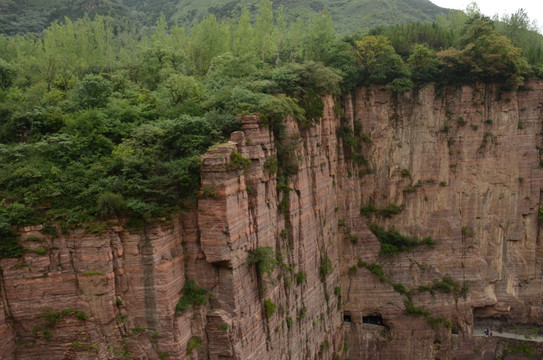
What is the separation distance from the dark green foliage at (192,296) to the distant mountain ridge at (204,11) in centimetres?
5817

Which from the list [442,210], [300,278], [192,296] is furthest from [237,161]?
[442,210]

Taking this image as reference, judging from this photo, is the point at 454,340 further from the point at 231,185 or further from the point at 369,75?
the point at 231,185

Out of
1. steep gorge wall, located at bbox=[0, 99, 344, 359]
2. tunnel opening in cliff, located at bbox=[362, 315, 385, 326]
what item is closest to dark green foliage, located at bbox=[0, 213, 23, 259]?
steep gorge wall, located at bbox=[0, 99, 344, 359]

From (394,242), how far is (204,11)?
6452 cm

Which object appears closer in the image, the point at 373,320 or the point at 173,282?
the point at 173,282

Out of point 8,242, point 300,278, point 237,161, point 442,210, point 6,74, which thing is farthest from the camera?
point 442,210

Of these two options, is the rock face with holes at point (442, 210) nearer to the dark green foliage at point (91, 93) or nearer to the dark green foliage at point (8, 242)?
the dark green foliage at point (91, 93)

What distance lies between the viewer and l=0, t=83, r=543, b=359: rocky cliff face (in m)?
15.5

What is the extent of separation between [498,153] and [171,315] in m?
30.6

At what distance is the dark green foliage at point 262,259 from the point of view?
1953 centimetres

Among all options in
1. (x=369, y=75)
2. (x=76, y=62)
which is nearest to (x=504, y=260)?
(x=369, y=75)

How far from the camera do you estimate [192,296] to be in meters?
17.6

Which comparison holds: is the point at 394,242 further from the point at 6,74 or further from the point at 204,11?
the point at 204,11

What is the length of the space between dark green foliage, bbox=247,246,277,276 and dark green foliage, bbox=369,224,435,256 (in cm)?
1675
